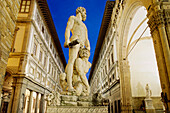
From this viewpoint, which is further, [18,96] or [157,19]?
[18,96]

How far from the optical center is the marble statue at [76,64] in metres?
4.16

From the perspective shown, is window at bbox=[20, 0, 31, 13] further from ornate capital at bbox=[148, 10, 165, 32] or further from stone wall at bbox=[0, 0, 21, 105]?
ornate capital at bbox=[148, 10, 165, 32]

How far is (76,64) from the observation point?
4.39 metres

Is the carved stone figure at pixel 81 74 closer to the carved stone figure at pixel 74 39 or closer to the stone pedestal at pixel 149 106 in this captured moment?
the carved stone figure at pixel 74 39

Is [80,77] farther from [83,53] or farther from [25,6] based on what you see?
[25,6]

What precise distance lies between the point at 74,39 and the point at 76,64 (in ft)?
2.56

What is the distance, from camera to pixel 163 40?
5090mm

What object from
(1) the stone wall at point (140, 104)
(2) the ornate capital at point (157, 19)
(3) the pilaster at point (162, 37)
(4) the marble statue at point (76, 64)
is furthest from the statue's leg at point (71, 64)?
(1) the stone wall at point (140, 104)

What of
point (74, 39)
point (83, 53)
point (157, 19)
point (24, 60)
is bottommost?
point (83, 53)

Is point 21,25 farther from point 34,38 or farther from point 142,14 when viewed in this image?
point 142,14

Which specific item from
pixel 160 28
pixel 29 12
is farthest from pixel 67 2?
pixel 160 28

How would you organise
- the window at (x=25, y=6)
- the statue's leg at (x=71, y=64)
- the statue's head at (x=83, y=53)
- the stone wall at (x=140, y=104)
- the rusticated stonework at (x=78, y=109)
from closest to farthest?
1. the rusticated stonework at (x=78, y=109)
2. the statue's leg at (x=71, y=64)
3. the statue's head at (x=83, y=53)
4. the stone wall at (x=140, y=104)
5. the window at (x=25, y=6)

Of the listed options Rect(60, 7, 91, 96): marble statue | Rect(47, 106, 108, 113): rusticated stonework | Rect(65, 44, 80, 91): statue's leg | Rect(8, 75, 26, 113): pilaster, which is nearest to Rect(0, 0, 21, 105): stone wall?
Rect(60, 7, 91, 96): marble statue

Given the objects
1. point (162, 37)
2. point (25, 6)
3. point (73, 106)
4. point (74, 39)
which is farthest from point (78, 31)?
point (25, 6)
